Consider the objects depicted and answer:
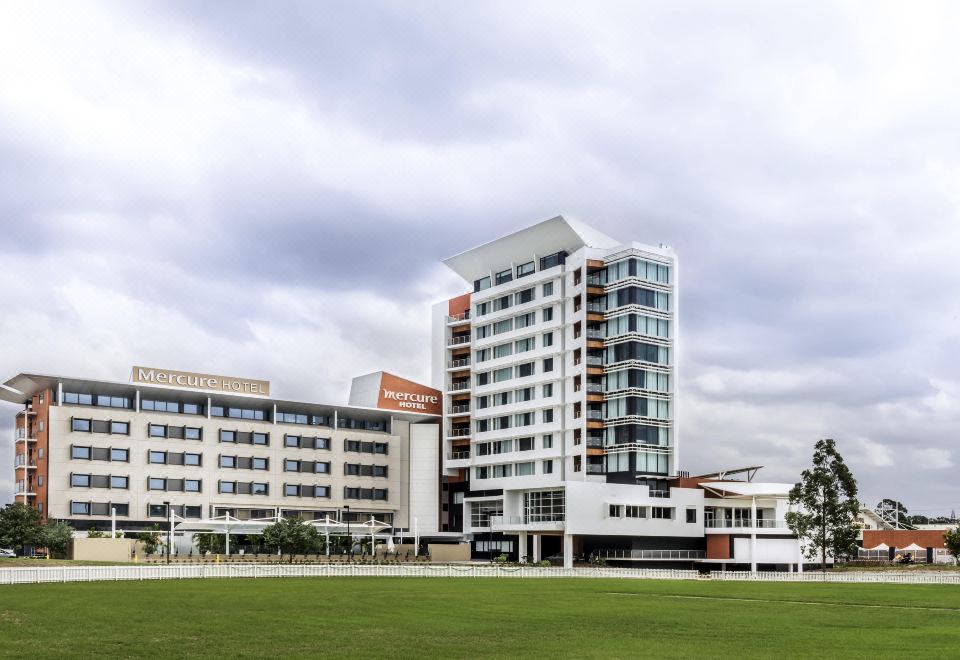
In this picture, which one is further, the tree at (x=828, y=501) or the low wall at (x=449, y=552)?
the low wall at (x=449, y=552)

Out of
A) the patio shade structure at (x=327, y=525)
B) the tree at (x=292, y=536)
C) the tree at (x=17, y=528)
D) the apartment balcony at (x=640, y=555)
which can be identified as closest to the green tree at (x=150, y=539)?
the tree at (x=17, y=528)

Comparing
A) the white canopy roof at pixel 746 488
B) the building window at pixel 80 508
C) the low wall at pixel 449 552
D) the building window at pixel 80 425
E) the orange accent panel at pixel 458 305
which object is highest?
the orange accent panel at pixel 458 305

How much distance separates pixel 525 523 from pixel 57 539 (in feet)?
179

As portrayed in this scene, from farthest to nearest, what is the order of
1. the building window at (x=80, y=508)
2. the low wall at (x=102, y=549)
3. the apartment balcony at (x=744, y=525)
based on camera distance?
the apartment balcony at (x=744, y=525) < the building window at (x=80, y=508) < the low wall at (x=102, y=549)

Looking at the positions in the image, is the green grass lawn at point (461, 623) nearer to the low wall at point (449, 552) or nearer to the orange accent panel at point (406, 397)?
the low wall at point (449, 552)

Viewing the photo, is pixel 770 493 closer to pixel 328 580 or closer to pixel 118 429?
pixel 328 580

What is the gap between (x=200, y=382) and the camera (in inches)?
5320

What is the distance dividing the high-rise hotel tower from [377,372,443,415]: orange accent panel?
429 cm

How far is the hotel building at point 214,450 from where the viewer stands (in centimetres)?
12450

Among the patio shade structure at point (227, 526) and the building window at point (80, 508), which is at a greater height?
the building window at point (80, 508)

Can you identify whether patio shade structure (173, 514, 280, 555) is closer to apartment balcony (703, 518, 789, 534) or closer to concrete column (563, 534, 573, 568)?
concrete column (563, 534, 573, 568)

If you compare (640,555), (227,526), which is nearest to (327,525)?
(227,526)

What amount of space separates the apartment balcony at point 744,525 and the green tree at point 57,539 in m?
73.7

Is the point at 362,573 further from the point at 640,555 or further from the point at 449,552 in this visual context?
the point at 640,555
